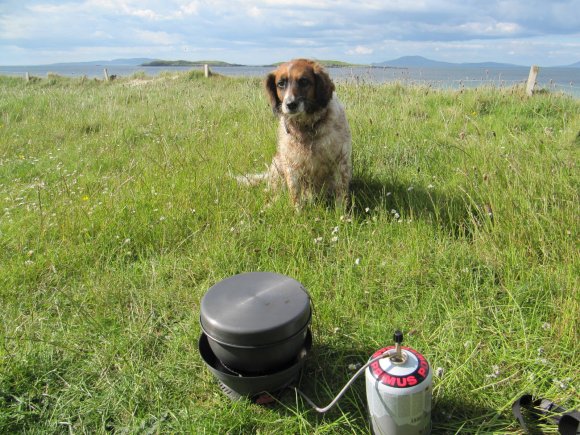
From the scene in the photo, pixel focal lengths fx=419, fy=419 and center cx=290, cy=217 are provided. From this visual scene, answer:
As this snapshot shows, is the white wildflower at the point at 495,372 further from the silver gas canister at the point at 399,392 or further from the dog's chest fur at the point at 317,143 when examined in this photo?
the dog's chest fur at the point at 317,143

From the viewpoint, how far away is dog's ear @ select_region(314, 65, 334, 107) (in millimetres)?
3723

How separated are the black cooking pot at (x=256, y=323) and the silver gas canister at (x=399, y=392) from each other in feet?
1.16

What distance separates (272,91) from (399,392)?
3154 millimetres

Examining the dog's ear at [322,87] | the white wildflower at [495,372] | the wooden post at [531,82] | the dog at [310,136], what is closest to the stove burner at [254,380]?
the white wildflower at [495,372]

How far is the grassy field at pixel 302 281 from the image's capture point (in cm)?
179

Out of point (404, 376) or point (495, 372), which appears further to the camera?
point (495, 372)

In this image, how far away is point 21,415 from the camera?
1795 millimetres

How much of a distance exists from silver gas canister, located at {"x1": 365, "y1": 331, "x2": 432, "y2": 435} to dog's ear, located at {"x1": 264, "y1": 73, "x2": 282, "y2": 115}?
9.71 ft

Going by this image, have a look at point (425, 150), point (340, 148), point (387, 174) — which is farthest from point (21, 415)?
point (425, 150)

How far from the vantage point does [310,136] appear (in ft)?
12.6

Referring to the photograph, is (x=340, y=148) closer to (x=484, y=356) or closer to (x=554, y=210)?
(x=554, y=210)

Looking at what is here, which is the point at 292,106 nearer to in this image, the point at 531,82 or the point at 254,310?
the point at 254,310

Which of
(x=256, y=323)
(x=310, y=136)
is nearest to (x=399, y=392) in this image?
(x=256, y=323)

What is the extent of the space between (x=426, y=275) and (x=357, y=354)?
29.5 inches
